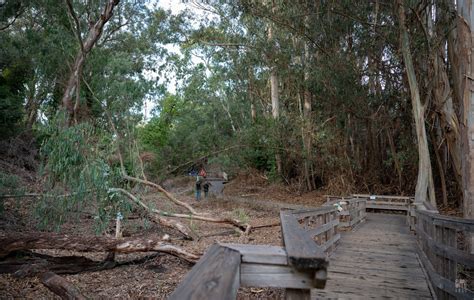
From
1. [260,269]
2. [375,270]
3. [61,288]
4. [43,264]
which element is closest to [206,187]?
[43,264]

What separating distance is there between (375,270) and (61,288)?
4387mm

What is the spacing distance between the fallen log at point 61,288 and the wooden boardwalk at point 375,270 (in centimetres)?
309

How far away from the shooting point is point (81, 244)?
607cm

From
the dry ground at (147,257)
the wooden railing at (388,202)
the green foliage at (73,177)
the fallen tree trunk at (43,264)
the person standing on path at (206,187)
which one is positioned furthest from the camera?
the person standing on path at (206,187)

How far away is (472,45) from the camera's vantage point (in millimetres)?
8250

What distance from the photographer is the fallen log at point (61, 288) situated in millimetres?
4644

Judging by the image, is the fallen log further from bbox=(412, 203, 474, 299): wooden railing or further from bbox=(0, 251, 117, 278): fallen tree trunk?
bbox=(412, 203, 474, 299): wooden railing

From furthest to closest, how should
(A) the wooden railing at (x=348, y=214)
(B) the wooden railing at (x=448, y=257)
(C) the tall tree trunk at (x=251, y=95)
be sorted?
(C) the tall tree trunk at (x=251, y=95) → (A) the wooden railing at (x=348, y=214) → (B) the wooden railing at (x=448, y=257)

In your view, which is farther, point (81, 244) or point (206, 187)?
point (206, 187)

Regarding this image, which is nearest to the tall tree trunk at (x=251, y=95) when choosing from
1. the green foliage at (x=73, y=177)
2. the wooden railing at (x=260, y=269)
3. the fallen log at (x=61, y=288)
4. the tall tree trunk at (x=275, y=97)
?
the tall tree trunk at (x=275, y=97)

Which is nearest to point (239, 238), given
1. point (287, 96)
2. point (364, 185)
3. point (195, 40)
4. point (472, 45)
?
point (472, 45)

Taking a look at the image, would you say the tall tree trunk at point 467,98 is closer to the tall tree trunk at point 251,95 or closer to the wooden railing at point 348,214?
the wooden railing at point 348,214

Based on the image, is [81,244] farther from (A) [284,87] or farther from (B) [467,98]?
(A) [284,87]

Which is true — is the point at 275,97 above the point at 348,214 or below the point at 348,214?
above
